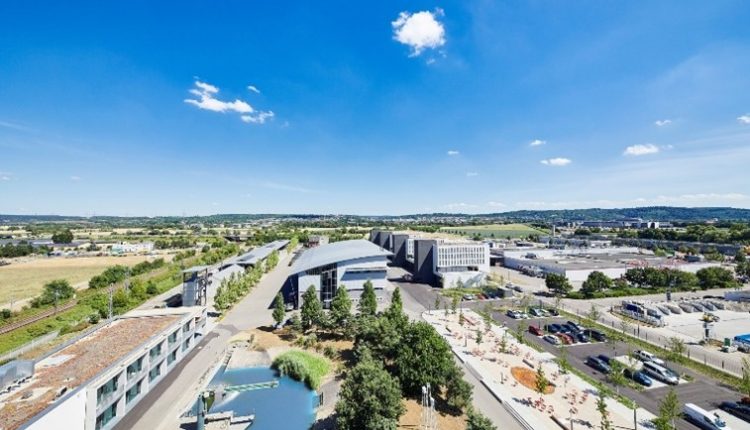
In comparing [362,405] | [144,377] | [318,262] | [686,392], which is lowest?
[686,392]

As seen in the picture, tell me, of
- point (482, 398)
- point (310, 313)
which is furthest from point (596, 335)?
point (310, 313)

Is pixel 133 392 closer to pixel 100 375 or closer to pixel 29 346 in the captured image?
pixel 100 375

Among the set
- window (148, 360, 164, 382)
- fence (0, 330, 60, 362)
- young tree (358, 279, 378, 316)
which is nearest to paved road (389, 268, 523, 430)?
young tree (358, 279, 378, 316)

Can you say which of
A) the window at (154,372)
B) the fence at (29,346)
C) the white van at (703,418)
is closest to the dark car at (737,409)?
the white van at (703,418)

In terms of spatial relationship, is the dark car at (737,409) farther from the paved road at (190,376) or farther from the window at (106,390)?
the window at (106,390)

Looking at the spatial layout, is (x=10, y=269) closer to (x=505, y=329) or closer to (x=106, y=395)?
(x=106, y=395)

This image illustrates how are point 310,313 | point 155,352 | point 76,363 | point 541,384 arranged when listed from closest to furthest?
point 76,363
point 541,384
point 155,352
point 310,313

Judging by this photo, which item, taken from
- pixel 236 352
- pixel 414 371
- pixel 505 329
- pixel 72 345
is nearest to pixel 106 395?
pixel 72 345
